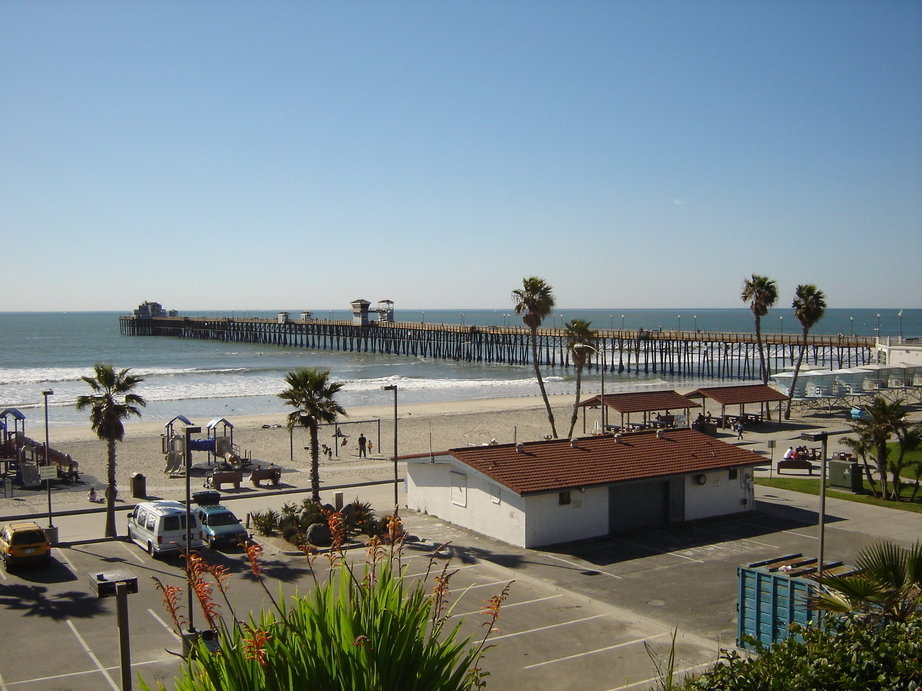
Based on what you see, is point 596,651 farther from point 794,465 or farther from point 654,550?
point 794,465

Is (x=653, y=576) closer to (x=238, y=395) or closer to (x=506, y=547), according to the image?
(x=506, y=547)

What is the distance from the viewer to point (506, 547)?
807 inches

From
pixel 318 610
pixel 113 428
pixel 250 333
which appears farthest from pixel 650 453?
pixel 250 333

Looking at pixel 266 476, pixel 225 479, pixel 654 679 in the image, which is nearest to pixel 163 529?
pixel 225 479

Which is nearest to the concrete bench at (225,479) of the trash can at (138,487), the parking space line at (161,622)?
the trash can at (138,487)

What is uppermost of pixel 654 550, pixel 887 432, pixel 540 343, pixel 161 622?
pixel 540 343

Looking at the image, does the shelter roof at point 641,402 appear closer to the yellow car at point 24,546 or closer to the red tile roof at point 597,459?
the red tile roof at point 597,459

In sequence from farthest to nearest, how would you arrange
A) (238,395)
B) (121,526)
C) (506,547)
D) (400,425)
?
1. (238,395)
2. (400,425)
3. (121,526)
4. (506,547)

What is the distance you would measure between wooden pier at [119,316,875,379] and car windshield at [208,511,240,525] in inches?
2067

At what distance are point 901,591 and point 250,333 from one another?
12421 cm

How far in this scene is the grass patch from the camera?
24.8 m

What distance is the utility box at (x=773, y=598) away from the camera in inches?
537

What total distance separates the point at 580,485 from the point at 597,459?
6.23 feet

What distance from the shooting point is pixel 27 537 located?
18.3m
